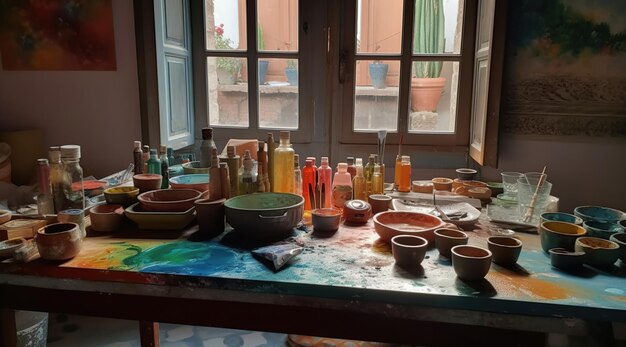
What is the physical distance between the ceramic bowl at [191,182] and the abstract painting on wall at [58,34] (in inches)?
49.7

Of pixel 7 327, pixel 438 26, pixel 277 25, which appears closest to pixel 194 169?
pixel 7 327

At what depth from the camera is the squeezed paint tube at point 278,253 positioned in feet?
4.19

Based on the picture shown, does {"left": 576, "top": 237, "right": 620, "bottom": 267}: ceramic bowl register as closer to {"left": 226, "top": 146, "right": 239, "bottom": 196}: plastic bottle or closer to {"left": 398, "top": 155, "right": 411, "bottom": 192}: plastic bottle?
{"left": 398, "top": 155, "right": 411, "bottom": 192}: plastic bottle

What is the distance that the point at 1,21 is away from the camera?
110 inches

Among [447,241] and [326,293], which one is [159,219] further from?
[447,241]

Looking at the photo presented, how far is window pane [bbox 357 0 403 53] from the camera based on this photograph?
270 cm

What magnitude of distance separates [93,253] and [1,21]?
2.17 m

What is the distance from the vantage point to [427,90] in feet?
9.09

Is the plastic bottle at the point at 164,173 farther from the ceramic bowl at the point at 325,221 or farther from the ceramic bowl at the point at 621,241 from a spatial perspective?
the ceramic bowl at the point at 621,241

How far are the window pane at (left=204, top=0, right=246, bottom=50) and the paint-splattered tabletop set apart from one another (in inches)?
65.6

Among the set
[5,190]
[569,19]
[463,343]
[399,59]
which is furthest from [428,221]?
[5,190]

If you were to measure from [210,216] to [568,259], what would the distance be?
1.03 meters

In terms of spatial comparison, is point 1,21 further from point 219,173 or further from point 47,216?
point 219,173

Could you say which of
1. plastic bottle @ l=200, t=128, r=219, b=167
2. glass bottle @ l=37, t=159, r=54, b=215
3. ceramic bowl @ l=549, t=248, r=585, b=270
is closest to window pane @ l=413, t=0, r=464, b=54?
plastic bottle @ l=200, t=128, r=219, b=167
